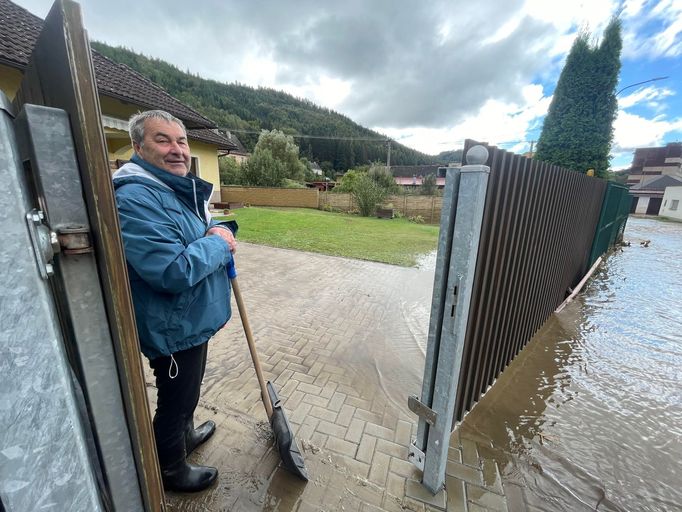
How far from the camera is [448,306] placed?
5.39 ft

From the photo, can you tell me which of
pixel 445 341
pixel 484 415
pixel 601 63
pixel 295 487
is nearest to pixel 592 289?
pixel 484 415

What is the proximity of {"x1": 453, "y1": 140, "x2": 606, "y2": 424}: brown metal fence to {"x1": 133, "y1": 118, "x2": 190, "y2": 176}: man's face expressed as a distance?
4.80 ft

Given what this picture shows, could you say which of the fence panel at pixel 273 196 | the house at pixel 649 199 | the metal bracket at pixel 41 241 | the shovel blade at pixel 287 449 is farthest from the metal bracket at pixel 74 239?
the house at pixel 649 199

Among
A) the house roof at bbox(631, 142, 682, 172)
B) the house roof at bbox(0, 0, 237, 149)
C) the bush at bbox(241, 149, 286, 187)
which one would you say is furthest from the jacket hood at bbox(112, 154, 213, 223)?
the house roof at bbox(631, 142, 682, 172)

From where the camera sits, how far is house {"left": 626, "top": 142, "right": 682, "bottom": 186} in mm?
52500

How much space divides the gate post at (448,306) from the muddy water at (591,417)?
0.66 m

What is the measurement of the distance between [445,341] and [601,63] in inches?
469

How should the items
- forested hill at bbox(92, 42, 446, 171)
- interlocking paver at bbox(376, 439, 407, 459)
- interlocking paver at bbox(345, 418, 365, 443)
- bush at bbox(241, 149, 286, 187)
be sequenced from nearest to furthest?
1. interlocking paver at bbox(376, 439, 407, 459)
2. interlocking paver at bbox(345, 418, 365, 443)
3. bush at bbox(241, 149, 286, 187)
4. forested hill at bbox(92, 42, 446, 171)

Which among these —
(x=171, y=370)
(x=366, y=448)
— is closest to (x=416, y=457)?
(x=366, y=448)

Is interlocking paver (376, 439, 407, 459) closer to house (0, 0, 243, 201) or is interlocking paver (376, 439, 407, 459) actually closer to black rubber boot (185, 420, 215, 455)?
black rubber boot (185, 420, 215, 455)

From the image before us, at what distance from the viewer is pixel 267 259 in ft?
23.8

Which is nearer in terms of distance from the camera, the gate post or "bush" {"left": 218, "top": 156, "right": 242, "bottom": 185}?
the gate post

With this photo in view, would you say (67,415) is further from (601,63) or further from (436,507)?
(601,63)

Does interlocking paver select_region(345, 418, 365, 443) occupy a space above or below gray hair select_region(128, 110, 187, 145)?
below
